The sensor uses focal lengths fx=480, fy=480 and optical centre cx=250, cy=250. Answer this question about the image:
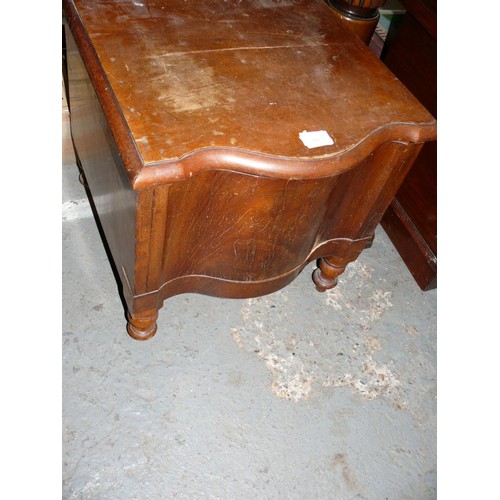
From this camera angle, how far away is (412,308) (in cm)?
139

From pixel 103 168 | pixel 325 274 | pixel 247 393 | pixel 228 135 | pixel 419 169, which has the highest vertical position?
pixel 228 135

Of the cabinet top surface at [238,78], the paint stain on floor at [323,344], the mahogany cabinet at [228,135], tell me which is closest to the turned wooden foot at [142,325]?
the mahogany cabinet at [228,135]

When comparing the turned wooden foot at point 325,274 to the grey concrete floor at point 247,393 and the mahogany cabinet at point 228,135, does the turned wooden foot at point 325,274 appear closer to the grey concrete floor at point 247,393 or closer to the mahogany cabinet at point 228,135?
the grey concrete floor at point 247,393

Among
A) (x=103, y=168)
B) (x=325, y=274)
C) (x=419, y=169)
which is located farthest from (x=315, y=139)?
(x=419, y=169)

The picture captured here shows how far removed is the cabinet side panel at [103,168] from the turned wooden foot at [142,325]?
57 millimetres

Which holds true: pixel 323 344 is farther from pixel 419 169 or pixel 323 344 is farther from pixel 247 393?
pixel 419 169

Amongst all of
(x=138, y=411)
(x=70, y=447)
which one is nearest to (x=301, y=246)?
(x=138, y=411)

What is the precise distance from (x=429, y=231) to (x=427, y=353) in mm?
346

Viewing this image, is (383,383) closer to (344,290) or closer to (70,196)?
(344,290)

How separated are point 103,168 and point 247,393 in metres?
0.61

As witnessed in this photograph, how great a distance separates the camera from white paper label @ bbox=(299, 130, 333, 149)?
771 millimetres

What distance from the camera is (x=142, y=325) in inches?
41.4

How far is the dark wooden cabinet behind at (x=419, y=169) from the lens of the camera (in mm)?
1275

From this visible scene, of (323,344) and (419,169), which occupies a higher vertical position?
(419,169)
